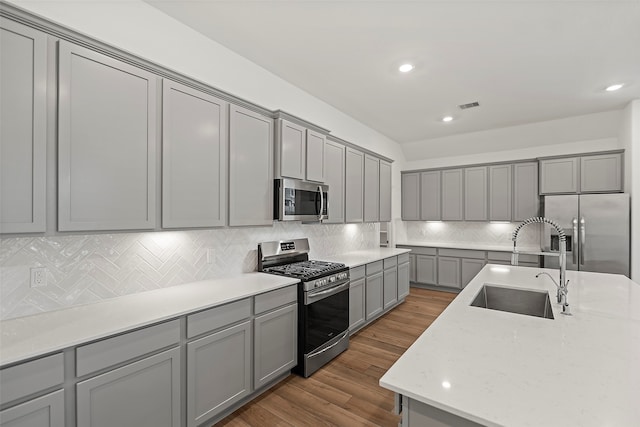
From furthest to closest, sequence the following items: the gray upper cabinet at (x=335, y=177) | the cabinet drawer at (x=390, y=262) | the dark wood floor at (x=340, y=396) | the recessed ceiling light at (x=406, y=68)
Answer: the cabinet drawer at (x=390, y=262)
the gray upper cabinet at (x=335, y=177)
the recessed ceiling light at (x=406, y=68)
the dark wood floor at (x=340, y=396)

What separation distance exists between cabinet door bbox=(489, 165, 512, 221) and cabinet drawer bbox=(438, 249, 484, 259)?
2.47 ft

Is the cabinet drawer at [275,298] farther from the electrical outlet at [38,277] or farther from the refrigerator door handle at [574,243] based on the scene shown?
the refrigerator door handle at [574,243]

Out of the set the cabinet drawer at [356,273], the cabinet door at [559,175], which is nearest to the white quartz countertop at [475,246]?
the cabinet door at [559,175]

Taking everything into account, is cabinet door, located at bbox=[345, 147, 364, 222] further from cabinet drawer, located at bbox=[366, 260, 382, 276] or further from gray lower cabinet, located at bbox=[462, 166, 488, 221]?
gray lower cabinet, located at bbox=[462, 166, 488, 221]

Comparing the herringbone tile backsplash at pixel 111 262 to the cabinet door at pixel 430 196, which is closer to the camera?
the herringbone tile backsplash at pixel 111 262

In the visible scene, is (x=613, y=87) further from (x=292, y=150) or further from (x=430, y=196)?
(x=292, y=150)

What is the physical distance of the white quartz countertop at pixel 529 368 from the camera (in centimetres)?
90

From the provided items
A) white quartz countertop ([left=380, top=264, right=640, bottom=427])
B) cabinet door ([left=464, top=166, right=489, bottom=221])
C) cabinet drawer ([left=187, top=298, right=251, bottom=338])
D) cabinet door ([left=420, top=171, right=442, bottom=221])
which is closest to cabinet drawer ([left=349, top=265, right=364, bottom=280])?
cabinet drawer ([left=187, top=298, right=251, bottom=338])

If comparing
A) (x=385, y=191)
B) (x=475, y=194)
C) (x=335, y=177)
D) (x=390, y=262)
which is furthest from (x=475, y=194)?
(x=335, y=177)

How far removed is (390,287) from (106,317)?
146 inches

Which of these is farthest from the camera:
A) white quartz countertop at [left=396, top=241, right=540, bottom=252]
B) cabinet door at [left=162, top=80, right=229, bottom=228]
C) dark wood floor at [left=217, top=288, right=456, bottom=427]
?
white quartz countertop at [left=396, top=241, right=540, bottom=252]

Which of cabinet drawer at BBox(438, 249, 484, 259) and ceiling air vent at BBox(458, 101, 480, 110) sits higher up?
ceiling air vent at BBox(458, 101, 480, 110)

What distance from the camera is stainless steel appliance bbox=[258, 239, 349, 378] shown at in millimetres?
2750

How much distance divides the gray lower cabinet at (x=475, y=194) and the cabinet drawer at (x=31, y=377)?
245 inches
